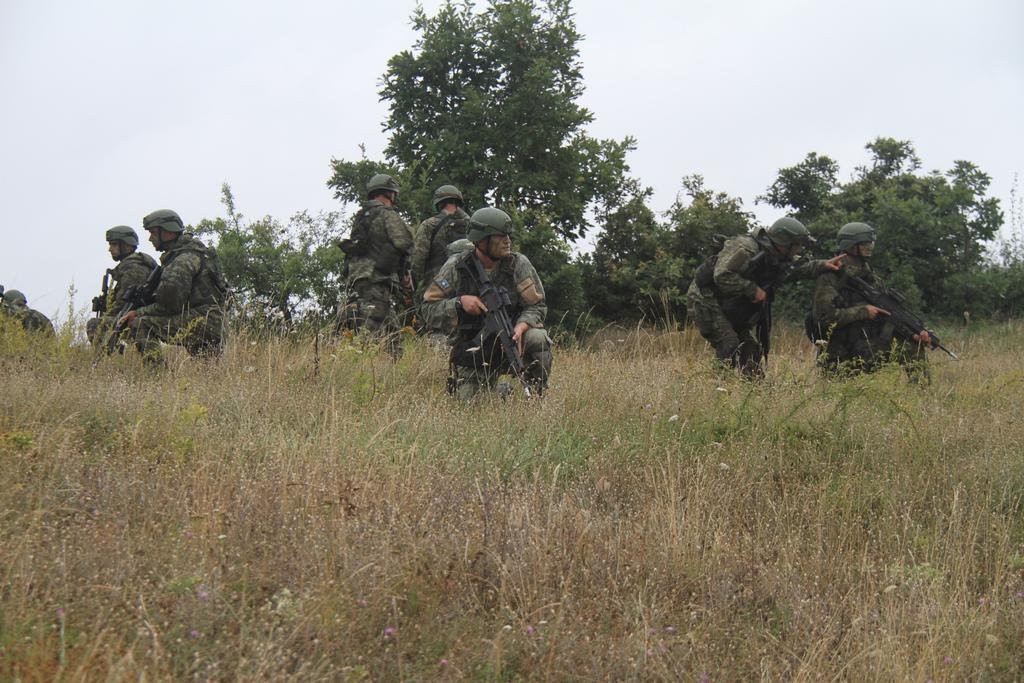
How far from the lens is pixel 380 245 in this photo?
1029cm

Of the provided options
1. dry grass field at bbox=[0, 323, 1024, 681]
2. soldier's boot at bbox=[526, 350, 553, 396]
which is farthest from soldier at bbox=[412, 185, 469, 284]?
dry grass field at bbox=[0, 323, 1024, 681]

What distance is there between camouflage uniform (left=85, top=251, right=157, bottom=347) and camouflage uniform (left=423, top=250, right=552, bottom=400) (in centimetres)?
290

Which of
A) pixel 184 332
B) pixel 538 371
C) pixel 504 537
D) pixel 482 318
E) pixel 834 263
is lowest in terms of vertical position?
pixel 504 537

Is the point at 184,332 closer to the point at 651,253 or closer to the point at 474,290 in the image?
the point at 474,290

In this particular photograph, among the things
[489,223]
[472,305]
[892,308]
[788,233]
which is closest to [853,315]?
[892,308]

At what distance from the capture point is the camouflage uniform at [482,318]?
23.6 ft

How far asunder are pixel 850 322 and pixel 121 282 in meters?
6.21

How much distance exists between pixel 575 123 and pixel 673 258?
7.43ft

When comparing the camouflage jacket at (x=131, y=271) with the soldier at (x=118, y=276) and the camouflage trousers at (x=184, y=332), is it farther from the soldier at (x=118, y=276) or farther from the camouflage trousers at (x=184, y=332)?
the camouflage trousers at (x=184, y=332)

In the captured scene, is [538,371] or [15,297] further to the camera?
[15,297]

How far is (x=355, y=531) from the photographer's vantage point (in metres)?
4.05

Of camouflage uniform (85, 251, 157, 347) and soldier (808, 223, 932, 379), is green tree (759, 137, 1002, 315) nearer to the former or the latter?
soldier (808, 223, 932, 379)

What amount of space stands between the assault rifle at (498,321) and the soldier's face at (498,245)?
12 cm

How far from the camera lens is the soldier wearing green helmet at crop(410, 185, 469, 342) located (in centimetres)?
1066
